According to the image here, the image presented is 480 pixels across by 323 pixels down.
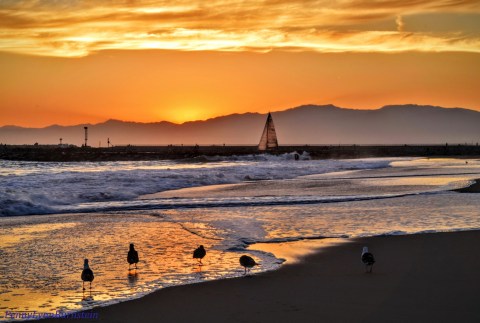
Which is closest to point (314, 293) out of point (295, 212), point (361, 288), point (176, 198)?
point (361, 288)

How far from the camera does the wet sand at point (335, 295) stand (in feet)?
25.8

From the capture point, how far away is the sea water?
9938 mm

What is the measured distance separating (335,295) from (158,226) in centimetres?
862

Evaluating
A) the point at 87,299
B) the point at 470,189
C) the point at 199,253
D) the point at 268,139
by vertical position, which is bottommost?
the point at 87,299

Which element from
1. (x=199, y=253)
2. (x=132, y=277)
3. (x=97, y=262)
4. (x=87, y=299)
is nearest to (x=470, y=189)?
(x=199, y=253)

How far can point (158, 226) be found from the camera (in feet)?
54.5

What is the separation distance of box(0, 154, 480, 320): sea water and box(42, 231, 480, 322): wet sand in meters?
0.66

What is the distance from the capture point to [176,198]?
25.4 metres

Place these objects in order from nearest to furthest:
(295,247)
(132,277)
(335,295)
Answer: (335,295) < (132,277) < (295,247)

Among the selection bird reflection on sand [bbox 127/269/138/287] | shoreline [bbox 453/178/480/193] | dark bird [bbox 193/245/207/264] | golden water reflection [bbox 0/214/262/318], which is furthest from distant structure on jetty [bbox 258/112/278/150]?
bird reflection on sand [bbox 127/269/138/287]

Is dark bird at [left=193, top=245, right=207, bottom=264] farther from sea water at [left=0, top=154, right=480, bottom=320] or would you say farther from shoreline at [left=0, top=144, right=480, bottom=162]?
shoreline at [left=0, top=144, right=480, bottom=162]

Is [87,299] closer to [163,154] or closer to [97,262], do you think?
[97,262]

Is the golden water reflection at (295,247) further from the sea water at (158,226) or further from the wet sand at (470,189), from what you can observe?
the wet sand at (470,189)

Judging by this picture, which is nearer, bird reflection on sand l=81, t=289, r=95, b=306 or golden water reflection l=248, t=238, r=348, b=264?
bird reflection on sand l=81, t=289, r=95, b=306
